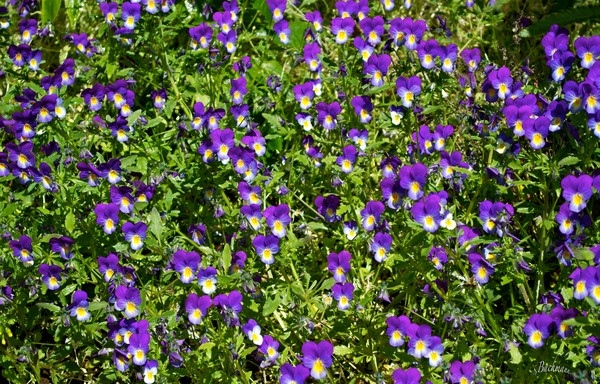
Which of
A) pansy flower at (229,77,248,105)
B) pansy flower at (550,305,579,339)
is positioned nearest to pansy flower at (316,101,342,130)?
pansy flower at (229,77,248,105)

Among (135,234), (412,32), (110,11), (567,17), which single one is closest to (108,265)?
(135,234)

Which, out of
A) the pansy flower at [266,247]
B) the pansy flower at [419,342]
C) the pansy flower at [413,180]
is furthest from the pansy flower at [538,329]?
the pansy flower at [266,247]

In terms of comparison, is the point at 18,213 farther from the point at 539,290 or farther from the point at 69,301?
the point at 539,290

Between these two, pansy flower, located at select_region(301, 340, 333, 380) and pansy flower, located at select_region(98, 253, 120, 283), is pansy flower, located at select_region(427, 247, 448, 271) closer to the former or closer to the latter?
pansy flower, located at select_region(301, 340, 333, 380)

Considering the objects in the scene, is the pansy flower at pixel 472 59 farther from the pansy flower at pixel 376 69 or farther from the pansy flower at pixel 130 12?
the pansy flower at pixel 130 12

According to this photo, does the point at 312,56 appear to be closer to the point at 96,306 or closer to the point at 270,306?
the point at 270,306

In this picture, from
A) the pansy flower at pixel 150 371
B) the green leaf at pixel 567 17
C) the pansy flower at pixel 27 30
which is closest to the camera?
the pansy flower at pixel 150 371
